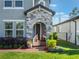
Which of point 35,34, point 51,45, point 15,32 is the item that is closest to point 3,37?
point 15,32

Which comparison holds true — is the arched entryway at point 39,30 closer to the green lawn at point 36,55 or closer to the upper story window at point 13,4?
the upper story window at point 13,4

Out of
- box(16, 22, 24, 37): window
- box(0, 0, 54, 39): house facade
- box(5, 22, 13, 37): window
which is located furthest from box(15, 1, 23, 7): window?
box(5, 22, 13, 37): window

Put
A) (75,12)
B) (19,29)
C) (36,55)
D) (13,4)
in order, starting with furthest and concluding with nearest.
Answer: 1. (75,12)
2. (13,4)
3. (19,29)
4. (36,55)

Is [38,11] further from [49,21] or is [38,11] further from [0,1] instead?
[0,1]

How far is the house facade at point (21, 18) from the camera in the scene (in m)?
31.0

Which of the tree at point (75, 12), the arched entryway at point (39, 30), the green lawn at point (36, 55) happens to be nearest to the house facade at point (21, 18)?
the arched entryway at point (39, 30)

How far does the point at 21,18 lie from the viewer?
3125cm

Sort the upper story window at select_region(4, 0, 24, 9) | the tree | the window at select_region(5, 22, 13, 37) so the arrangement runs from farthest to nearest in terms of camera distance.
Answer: the tree, the upper story window at select_region(4, 0, 24, 9), the window at select_region(5, 22, 13, 37)

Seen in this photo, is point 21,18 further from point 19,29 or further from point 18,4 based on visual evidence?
point 18,4

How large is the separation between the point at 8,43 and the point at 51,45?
5.42 m

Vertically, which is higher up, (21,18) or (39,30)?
(21,18)

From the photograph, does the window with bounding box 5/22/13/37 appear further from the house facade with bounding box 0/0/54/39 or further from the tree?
the tree

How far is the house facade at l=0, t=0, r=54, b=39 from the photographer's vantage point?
31.0m

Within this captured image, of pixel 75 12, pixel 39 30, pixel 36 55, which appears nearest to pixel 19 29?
pixel 39 30
